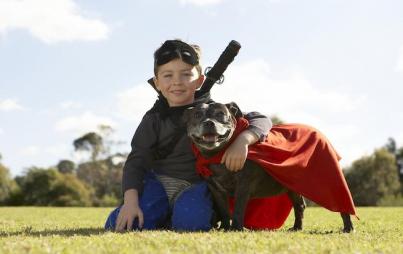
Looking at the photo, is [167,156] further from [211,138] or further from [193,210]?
[211,138]

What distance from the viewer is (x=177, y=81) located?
655cm

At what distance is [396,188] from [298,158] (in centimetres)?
4741

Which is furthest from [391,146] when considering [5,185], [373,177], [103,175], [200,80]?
[200,80]

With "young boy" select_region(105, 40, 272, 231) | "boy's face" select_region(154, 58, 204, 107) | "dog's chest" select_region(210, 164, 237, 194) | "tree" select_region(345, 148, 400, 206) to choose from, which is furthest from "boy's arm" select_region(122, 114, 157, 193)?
"tree" select_region(345, 148, 400, 206)

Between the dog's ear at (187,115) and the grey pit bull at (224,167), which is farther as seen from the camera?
the dog's ear at (187,115)

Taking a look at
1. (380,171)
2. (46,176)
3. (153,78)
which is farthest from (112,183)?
(153,78)

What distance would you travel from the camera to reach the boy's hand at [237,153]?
5543 millimetres

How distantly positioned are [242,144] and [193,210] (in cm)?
111

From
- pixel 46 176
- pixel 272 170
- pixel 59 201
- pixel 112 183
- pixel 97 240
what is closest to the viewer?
pixel 97 240

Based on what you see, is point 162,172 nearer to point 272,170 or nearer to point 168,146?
point 168,146

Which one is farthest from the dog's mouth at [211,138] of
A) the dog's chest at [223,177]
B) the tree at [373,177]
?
the tree at [373,177]

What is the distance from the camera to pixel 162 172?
6.89 metres

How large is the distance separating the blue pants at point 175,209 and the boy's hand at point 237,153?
0.81 m

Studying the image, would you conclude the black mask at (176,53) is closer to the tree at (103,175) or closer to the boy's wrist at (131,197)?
the boy's wrist at (131,197)
